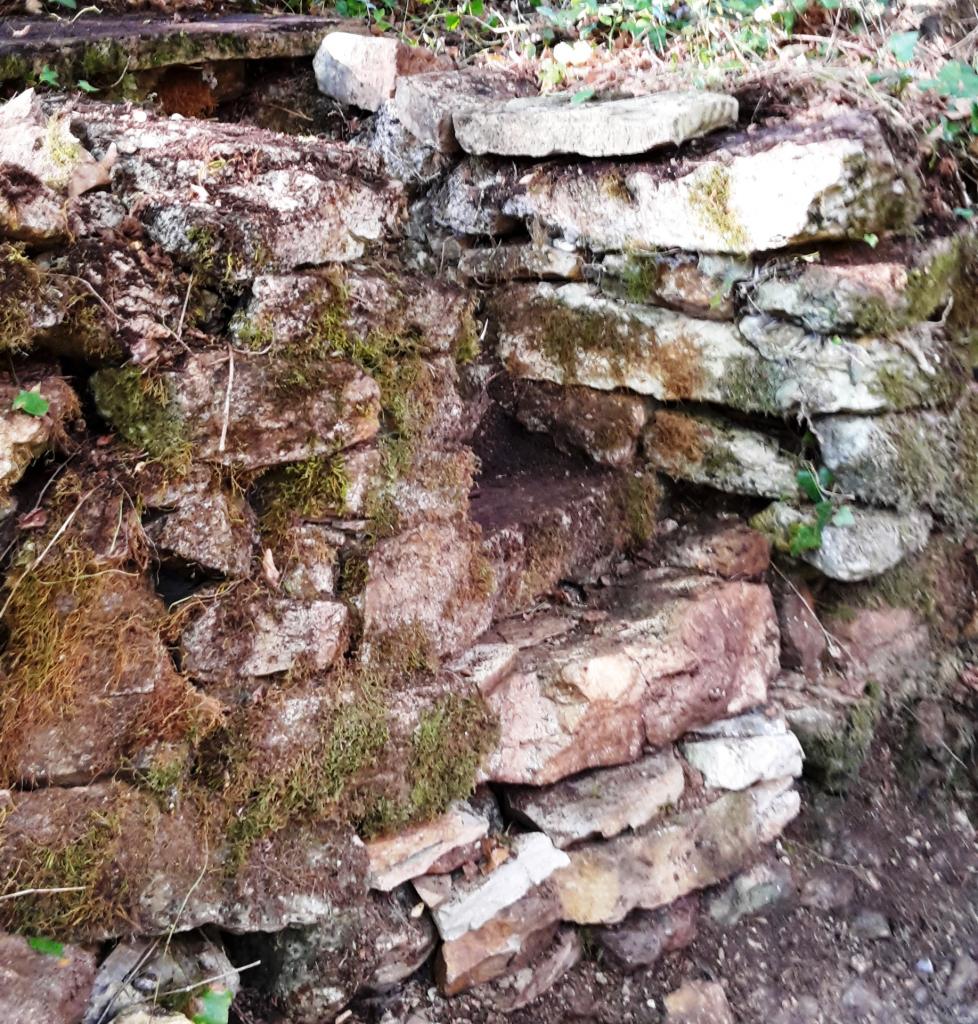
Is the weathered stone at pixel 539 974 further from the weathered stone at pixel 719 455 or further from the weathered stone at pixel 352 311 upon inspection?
the weathered stone at pixel 352 311

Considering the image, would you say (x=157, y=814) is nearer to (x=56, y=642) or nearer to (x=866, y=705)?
(x=56, y=642)

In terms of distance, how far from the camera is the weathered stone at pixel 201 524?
7.20 ft

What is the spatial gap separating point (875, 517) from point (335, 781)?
2.05 metres

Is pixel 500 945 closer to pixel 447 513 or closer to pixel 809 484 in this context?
pixel 447 513

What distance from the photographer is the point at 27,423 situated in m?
2.02

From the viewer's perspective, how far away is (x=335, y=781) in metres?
2.43

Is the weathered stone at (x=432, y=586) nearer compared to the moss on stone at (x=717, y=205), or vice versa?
the weathered stone at (x=432, y=586)

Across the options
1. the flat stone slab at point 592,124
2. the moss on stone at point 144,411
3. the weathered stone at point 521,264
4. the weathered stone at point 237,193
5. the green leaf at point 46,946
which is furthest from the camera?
the weathered stone at point 521,264

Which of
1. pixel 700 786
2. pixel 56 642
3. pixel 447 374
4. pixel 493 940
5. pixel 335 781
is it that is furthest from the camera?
pixel 700 786

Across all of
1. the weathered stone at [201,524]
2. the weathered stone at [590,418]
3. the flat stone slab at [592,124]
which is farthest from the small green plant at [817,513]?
the weathered stone at [201,524]

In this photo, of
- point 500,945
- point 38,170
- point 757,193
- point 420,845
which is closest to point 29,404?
point 38,170

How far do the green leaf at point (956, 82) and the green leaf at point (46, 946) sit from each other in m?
3.61

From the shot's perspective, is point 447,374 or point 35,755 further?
point 447,374

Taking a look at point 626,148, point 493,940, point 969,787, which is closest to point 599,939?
point 493,940
